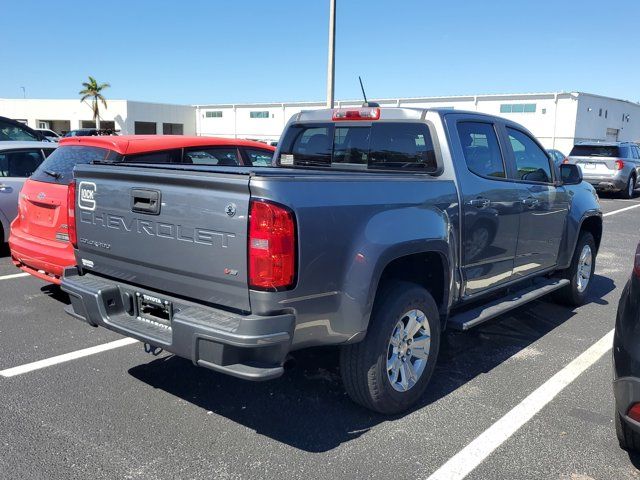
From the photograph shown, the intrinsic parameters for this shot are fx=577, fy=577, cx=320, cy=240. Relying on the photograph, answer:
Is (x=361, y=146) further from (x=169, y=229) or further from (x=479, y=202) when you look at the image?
(x=169, y=229)

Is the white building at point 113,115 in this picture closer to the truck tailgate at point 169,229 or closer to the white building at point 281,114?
the white building at point 281,114

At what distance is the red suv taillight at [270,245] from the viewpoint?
2822 millimetres

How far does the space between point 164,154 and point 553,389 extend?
170 inches

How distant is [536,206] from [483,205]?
1.02 metres

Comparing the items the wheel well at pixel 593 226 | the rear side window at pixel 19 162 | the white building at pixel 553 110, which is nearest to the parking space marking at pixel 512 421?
the wheel well at pixel 593 226

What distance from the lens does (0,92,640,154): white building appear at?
127ft

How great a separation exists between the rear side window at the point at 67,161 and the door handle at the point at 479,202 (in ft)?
11.4

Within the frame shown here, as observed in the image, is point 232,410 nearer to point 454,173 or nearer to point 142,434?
point 142,434

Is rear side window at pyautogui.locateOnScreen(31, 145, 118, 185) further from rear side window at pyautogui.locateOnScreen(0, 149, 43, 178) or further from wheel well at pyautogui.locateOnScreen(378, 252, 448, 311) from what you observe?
wheel well at pyautogui.locateOnScreen(378, 252, 448, 311)

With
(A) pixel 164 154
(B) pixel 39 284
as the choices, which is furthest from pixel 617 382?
(B) pixel 39 284

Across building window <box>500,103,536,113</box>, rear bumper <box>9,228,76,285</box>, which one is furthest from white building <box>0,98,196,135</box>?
rear bumper <box>9,228,76,285</box>

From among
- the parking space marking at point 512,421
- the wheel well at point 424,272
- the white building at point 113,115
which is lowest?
the parking space marking at point 512,421

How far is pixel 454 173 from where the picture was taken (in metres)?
4.08

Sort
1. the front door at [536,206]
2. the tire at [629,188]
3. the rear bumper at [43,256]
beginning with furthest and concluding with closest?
1. the tire at [629,188]
2. the rear bumper at [43,256]
3. the front door at [536,206]
